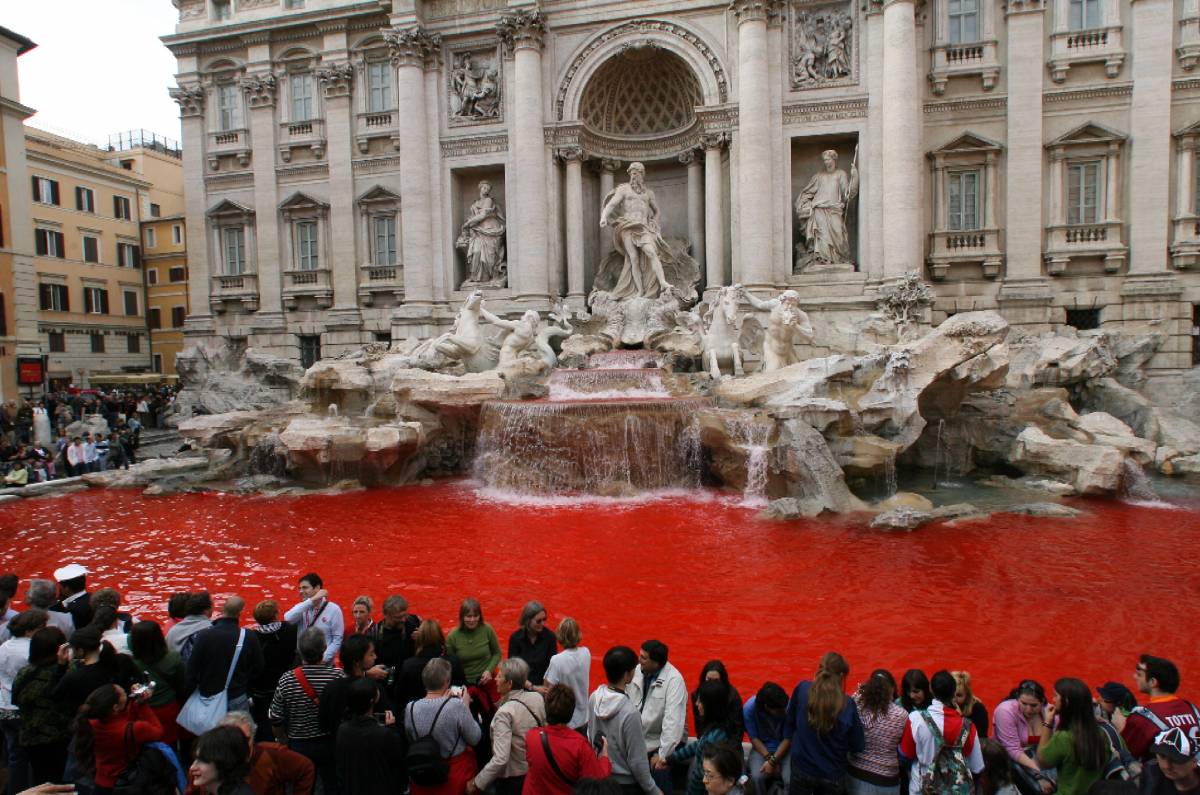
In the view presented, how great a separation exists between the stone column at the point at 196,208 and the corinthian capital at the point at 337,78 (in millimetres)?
4653

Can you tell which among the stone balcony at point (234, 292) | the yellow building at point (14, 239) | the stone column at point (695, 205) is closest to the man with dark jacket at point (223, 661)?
the stone column at point (695, 205)

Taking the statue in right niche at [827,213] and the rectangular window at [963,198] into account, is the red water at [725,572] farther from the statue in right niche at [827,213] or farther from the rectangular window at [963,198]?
the rectangular window at [963,198]

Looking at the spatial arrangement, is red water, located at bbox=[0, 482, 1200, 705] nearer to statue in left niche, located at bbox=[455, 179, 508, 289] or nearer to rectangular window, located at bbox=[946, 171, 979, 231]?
rectangular window, located at bbox=[946, 171, 979, 231]

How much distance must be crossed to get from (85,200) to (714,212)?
28.2 meters

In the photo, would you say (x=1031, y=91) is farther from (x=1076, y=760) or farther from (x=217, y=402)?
(x=217, y=402)

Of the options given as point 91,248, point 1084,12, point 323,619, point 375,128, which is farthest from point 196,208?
point 1084,12

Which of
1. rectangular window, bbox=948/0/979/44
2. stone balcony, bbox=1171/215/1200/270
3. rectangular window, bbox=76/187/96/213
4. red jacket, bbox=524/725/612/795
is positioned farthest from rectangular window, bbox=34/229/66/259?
stone balcony, bbox=1171/215/1200/270

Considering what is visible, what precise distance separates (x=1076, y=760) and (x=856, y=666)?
2.58 metres

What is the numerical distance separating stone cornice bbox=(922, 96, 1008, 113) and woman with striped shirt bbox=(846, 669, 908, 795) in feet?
60.4

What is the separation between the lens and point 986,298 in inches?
726

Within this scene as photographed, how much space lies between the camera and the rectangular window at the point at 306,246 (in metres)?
23.1

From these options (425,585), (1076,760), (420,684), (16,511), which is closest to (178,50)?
(16,511)

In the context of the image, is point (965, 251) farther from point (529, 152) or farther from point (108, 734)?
point (108, 734)

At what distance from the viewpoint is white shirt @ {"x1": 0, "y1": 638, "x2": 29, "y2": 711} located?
3.99 m
